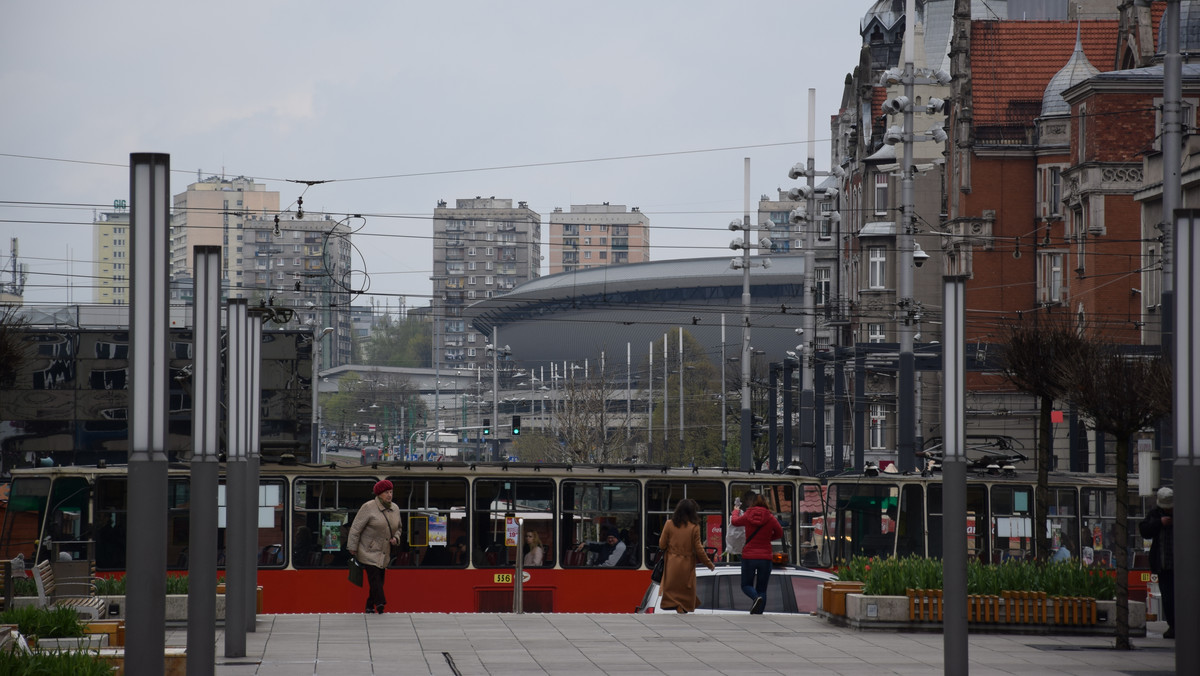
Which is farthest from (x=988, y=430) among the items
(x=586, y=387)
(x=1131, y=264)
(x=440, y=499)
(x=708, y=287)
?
(x=708, y=287)

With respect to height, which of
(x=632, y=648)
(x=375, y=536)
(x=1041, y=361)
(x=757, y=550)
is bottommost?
(x=632, y=648)

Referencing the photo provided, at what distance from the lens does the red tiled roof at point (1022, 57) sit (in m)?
57.7

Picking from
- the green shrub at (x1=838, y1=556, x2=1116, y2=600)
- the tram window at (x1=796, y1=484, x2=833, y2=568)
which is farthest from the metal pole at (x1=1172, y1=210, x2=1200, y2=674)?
the tram window at (x1=796, y1=484, x2=833, y2=568)

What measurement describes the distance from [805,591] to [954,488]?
920cm

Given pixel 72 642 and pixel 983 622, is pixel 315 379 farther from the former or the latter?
pixel 72 642

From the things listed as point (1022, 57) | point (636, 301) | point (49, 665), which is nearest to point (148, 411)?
point (49, 665)

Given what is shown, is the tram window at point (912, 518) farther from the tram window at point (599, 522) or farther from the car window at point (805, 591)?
the car window at point (805, 591)

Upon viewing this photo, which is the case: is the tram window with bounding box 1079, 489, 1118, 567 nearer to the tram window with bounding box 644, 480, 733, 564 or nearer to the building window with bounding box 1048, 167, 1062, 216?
the tram window with bounding box 644, 480, 733, 564

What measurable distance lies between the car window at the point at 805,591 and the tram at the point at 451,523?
3922mm

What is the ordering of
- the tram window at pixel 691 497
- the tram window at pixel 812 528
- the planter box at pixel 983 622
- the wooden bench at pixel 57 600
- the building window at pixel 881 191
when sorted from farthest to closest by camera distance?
the building window at pixel 881 191 → the tram window at pixel 812 528 → the tram window at pixel 691 497 → the planter box at pixel 983 622 → the wooden bench at pixel 57 600

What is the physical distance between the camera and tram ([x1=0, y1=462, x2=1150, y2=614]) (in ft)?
77.8

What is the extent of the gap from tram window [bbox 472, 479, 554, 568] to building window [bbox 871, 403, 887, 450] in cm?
4294

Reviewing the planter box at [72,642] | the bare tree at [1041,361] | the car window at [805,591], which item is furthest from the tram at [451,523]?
the planter box at [72,642]

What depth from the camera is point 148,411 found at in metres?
8.48
